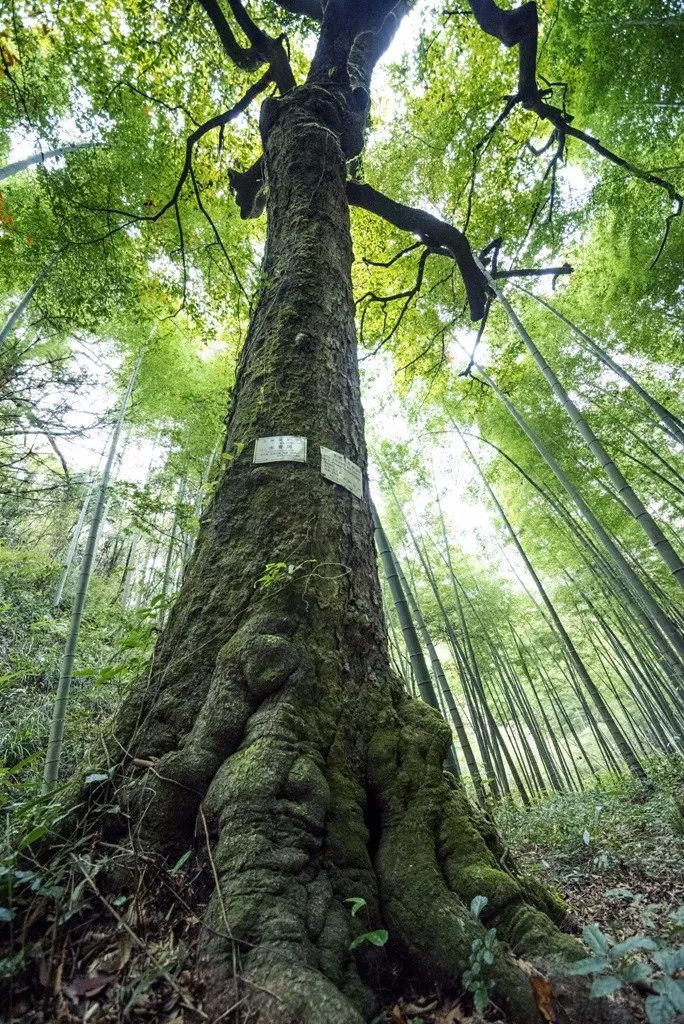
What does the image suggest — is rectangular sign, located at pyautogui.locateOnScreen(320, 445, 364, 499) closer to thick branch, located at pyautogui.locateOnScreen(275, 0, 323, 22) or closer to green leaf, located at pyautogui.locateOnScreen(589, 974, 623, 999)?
green leaf, located at pyautogui.locateOnScreen(589, 974, 623, 999)

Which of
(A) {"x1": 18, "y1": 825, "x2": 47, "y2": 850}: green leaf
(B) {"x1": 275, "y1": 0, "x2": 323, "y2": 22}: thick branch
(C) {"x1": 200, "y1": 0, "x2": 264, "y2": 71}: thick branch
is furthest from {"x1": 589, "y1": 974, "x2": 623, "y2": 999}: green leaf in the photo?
(B) {"x1": 275, "y1": 0, "x2": 323, "y2": 22}: thick branch

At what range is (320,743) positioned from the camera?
1124 millimetres

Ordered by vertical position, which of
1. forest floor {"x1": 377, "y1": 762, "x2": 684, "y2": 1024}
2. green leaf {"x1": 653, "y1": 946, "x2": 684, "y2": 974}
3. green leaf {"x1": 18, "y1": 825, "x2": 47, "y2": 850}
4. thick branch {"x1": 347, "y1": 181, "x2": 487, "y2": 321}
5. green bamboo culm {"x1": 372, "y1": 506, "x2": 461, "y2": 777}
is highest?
thick branch {"x1": 347, "y1": 181, "x2": 487, "y2": 321}

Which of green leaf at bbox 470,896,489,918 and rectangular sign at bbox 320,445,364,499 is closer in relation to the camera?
green leaf at bbox 470,896,489,918

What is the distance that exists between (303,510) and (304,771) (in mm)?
774

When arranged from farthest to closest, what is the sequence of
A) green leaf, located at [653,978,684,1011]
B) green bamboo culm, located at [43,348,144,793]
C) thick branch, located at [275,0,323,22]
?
thick branch, located at [275,0,323,22]
green bamboo culm, located at [43,348,144,793]
green leaf, located at [653,978,684,1011]

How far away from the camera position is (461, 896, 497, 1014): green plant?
2.63 ft

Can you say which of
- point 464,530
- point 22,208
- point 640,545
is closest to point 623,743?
point 640,545

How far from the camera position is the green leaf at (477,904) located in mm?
910

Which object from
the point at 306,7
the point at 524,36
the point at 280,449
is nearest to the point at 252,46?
the point at 306,7

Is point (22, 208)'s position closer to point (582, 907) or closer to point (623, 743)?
point (582, 907)

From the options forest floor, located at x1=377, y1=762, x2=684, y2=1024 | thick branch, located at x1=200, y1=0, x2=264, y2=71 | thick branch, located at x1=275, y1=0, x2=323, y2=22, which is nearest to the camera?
forest floor, located at x1=377, y1=762, x2=684, y2=1024

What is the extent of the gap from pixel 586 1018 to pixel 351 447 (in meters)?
1.58

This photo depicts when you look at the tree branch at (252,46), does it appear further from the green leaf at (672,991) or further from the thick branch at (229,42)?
A: the green leaf at (672,991)
